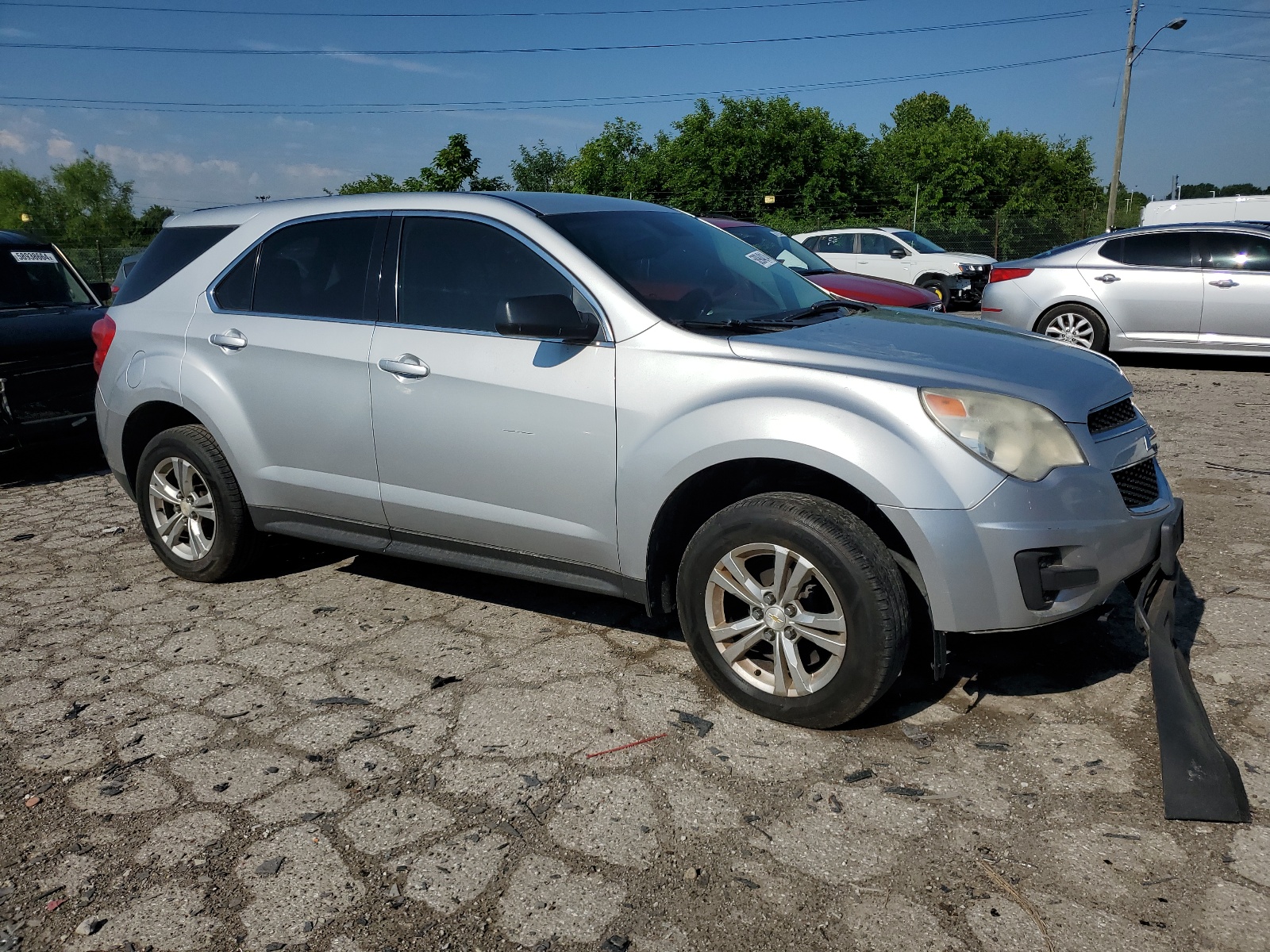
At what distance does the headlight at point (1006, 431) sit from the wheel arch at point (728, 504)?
339 mm

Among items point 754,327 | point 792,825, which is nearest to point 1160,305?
point 754,327

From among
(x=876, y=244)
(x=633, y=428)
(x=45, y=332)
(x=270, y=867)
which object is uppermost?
(x=876, y=244)

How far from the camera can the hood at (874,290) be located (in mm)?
9578

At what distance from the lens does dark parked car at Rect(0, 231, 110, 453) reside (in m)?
6.85

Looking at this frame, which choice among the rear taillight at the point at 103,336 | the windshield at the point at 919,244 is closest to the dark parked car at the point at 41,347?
the rear taillight at the point at 103,336

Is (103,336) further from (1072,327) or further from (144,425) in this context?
(1072,327)

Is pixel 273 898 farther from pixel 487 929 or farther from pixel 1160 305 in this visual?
pixel 1160 305

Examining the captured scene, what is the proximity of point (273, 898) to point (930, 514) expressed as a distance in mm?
2040

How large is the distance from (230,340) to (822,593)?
2.83 metres

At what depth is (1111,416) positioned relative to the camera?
10.6 ft

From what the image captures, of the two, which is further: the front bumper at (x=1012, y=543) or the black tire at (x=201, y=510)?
the black tire at (x=201, y=510)

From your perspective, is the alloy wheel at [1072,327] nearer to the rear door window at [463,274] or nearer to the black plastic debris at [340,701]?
the rear door window at [463,274]

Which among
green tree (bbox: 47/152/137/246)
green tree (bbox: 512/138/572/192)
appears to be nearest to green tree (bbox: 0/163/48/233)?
green tree (bbox: 47/152/137/246)

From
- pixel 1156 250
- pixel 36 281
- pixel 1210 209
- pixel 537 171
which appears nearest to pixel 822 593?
pixel 36 281
